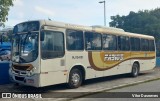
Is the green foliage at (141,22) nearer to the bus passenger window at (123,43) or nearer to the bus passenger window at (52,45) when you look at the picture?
the bus passenger window at (123,43)

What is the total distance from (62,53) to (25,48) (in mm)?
1721

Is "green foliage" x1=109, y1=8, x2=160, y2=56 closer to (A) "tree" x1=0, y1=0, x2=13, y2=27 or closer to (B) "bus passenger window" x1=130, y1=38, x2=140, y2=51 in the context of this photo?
(B) "bus passenger window" x1=130, y1=38, x2=140, y2=51

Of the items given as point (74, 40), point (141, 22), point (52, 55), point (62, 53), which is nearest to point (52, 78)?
point (52, 55)

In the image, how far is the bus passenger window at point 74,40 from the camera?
1286 centimetres

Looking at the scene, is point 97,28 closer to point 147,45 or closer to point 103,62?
point 103,62

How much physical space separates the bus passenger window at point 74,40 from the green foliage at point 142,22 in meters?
44.6

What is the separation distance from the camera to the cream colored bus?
37.6 ft

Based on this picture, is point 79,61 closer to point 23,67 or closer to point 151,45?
point 23,67

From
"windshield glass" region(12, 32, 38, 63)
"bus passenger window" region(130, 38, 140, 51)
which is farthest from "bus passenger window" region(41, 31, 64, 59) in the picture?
"bus passenger window" region(130, 38, 140, 51)

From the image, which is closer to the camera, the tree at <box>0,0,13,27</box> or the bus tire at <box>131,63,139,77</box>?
the tree at <box>0,0,13,27</box>

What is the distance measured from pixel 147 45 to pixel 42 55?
37.1 ft

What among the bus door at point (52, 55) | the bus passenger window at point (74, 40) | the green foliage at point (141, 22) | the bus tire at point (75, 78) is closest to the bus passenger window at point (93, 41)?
the bus passenger window at point (74, 40)

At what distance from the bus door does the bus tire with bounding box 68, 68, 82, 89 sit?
0.57 meters

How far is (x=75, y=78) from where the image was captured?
43.2 feet
